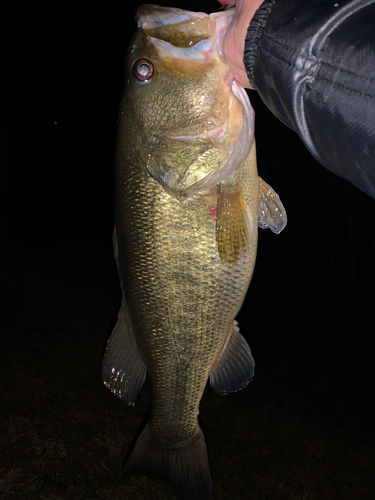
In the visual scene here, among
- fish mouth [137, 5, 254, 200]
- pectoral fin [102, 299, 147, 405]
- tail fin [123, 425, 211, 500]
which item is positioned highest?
fish mouth [137, 5, 254, 200]

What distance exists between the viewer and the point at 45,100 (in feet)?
45.9

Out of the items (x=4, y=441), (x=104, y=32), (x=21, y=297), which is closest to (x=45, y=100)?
(x=104, y=32)

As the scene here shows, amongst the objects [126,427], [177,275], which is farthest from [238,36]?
[126,427]

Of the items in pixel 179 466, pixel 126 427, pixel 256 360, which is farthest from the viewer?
pixel 256 360

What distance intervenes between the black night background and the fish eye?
3044 millimetres

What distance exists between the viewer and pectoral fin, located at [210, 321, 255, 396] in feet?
5.57

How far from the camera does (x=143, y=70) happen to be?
1.31 m

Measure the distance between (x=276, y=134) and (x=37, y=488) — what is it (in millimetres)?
5202

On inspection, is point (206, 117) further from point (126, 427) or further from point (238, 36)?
point (126, 427)

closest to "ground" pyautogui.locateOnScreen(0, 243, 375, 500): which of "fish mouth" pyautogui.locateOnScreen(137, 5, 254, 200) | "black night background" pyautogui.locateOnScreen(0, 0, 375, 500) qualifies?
"black night background" pyautogui.locateOnScreen(0, 0, 375, 500)

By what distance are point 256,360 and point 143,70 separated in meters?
4.15

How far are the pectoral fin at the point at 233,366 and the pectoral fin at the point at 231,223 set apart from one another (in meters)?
0.43

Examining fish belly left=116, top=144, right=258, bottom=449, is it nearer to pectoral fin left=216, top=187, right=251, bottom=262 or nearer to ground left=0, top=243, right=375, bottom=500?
pectoral fin left=216, top=187, right=251, bottom=262

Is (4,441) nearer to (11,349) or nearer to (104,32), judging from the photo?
(11,349)
